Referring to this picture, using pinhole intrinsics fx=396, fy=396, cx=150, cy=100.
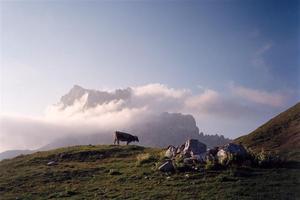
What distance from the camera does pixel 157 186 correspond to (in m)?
28.3

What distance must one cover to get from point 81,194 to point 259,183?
40.8 ft

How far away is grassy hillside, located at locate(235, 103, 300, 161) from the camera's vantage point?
4325 centimetres

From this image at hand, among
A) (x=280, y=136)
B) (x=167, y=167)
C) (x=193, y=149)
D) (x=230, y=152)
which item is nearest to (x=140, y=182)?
(x=167, y=167)

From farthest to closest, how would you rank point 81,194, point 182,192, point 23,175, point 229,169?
point 23,175
point 229,169
point 81,194
point 182,192

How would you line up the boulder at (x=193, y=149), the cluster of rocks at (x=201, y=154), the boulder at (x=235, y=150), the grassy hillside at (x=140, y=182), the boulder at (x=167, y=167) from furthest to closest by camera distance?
the boulder at (x=193, y=149) → the boulder at (x=235, y=150) → the cluster of rocks at (x=201, y=154) → the boulder at (x=167, y=167) → the grassy hillside at (x=140, y=182)

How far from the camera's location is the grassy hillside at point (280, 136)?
4325cm

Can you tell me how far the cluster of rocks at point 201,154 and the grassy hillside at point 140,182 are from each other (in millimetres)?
1450

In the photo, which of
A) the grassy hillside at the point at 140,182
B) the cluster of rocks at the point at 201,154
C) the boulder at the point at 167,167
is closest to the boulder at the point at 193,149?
the cluster of rocks at the point at 201,154

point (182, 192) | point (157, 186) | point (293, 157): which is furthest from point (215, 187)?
point (293, 157)

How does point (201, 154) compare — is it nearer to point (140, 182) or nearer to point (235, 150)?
point (235, 150)

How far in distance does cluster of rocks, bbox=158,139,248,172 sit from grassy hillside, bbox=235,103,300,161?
682 centimetres

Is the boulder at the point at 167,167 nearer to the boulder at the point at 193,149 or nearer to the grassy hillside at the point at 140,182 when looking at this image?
the grassy hillside at the point at 140,182

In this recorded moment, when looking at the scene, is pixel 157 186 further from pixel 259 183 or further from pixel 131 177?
pixel 259 183

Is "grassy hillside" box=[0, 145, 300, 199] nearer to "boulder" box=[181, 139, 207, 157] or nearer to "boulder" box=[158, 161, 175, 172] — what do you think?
"boulder" box=[158, 161, 175, 172]
